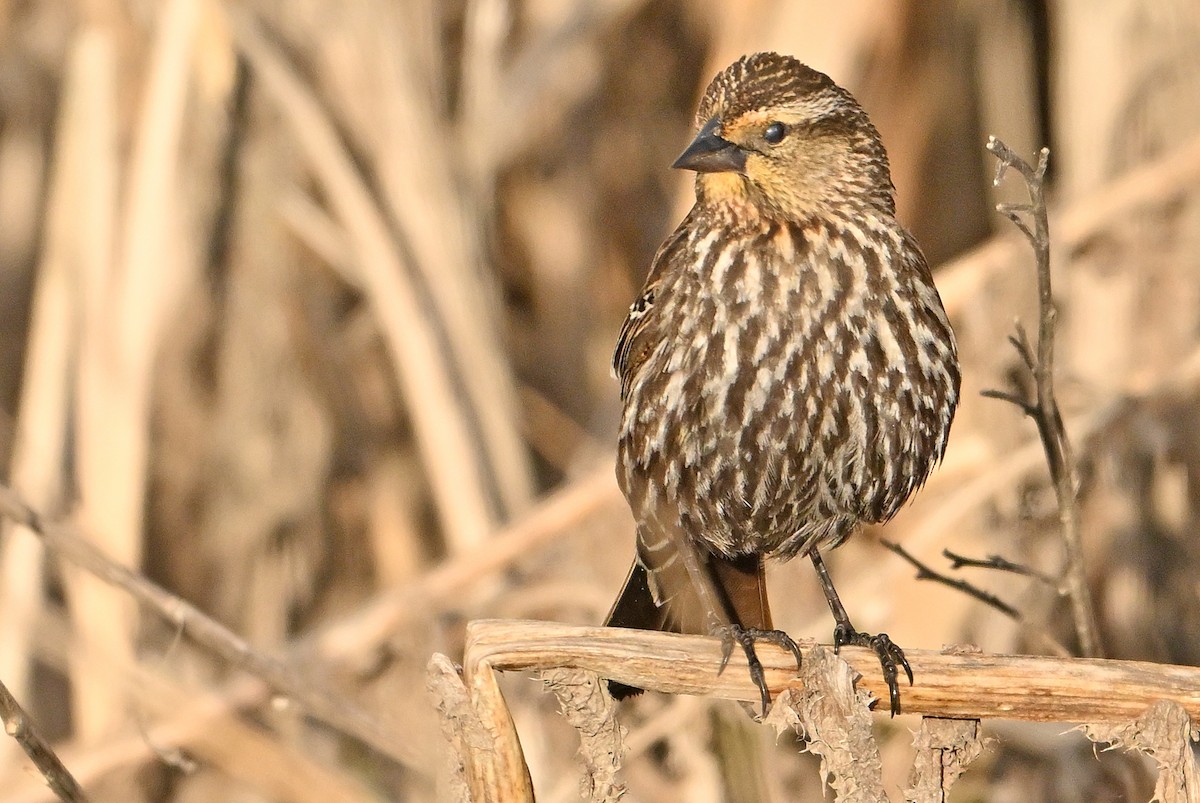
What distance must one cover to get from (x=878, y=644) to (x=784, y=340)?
0.53m

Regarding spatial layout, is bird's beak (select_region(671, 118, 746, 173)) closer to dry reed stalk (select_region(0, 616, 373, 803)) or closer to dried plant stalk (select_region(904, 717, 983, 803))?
dried plant stalk (select_region(904, 717, 983, 803))

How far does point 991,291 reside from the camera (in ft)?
12.2

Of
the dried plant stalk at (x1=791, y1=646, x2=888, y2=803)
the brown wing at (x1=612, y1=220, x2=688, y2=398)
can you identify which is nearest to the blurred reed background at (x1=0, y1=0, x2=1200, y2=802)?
the brown wing at (x1=612, y1=220, x2=688, y2=398)

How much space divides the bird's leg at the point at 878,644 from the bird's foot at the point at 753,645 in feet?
0.30

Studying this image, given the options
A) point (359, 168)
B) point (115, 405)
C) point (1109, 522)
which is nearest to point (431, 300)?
point (359, 168)

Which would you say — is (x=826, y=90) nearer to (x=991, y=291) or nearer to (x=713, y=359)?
(x=713, y=359)

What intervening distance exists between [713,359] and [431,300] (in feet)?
5.12

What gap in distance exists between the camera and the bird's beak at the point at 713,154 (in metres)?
2.69

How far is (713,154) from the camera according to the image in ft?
8.89

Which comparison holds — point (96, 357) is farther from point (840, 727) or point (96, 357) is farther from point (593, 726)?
point (840, 727)

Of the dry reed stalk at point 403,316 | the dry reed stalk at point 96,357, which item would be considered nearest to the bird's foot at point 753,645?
the dry reed stalk at point 403,316

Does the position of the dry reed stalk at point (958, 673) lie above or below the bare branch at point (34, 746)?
above

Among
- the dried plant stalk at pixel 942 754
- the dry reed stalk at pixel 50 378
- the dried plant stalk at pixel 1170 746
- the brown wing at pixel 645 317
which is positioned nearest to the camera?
the dried plant stalk at pixel 1170 746

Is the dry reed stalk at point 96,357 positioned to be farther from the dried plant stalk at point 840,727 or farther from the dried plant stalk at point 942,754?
the dried plant stalk at point 942,754
